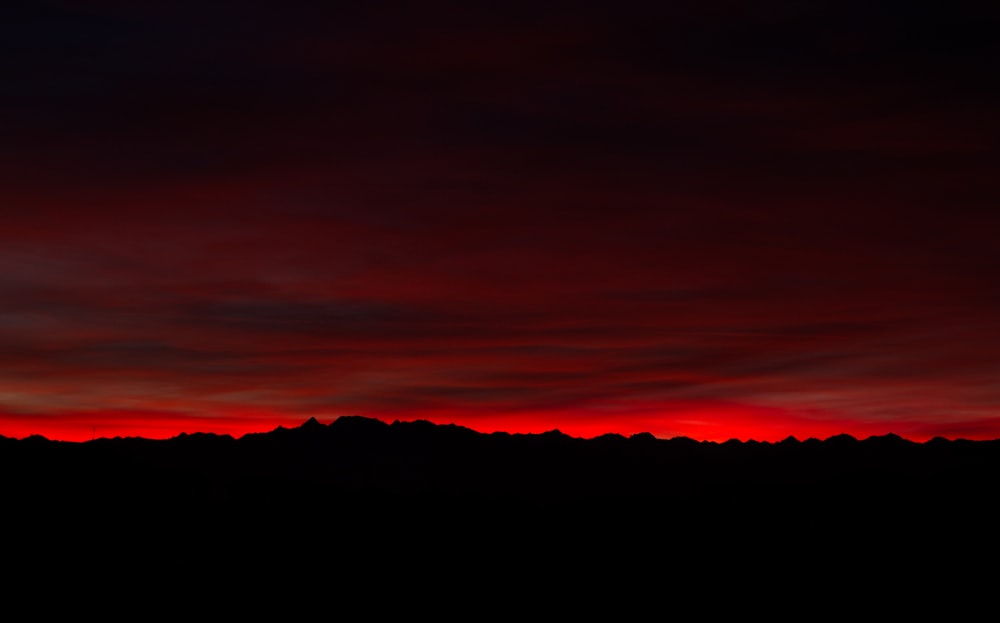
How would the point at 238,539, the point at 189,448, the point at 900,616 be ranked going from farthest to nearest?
the point at 189,448 → the point at 238,539 → the point at 900,616

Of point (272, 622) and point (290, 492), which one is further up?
point (290, 492)

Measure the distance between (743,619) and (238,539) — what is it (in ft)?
189

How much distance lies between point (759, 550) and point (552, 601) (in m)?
31.2

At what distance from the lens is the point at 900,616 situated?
4668 inches

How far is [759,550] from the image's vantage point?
139m

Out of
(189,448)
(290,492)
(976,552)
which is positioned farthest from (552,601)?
(189,448)

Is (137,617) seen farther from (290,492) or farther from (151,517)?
(290,492)

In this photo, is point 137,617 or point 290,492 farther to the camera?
point 290,492

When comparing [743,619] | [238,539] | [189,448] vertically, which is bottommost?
[743,619]

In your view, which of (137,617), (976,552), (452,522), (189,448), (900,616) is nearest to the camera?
(137,617)

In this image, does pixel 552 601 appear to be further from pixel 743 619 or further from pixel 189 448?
pixel 189 448

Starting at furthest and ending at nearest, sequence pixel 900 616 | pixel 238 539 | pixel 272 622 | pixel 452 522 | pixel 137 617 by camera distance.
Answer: pixel 452 522
pixel 238 539
pixel 900 616
pixel 272 622
pixel 137 617

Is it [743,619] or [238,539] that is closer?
[743,619]

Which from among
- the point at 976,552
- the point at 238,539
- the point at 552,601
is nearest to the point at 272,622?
the point at 238,539
